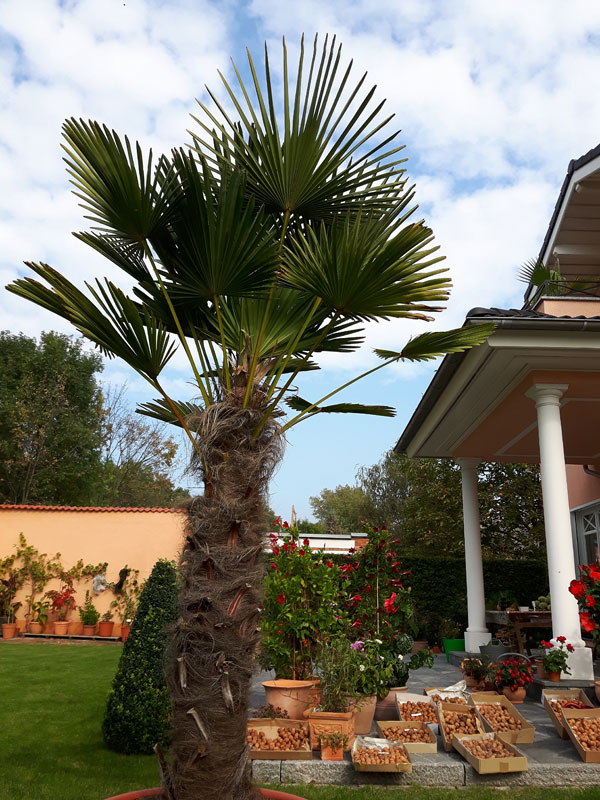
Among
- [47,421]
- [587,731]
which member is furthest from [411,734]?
[47,421]

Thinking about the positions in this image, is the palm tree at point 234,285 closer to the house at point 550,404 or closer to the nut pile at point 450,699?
the house at point 550,404

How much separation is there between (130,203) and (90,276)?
0.40m

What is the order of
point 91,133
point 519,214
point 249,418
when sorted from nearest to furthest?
point 91,133 < point 249,418 < point 519,214

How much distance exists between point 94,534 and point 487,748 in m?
11.2

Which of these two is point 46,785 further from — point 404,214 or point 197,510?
point 404,214

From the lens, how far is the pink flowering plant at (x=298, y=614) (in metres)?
5.61

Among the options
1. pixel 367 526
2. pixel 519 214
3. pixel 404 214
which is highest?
pixel 519 214

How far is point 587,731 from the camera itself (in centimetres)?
446

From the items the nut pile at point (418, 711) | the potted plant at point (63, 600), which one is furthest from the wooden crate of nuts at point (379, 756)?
the potted plant at point (63, 600)

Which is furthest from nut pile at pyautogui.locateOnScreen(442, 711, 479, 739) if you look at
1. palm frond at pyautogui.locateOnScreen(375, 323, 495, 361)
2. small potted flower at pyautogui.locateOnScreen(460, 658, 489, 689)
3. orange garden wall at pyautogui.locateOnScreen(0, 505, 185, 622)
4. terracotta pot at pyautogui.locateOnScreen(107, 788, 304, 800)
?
orange garden wall at pyautogui.locateOnScreen(0, 505, 185, 622)

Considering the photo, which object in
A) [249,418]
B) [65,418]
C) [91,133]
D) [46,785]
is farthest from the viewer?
[65,418]

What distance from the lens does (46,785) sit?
404 cm

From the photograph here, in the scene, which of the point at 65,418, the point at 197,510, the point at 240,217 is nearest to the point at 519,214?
the point at 240,217

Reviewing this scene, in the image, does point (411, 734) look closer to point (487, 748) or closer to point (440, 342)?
point (487, 748)
